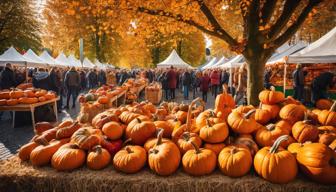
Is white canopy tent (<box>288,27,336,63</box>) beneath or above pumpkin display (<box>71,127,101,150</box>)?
above

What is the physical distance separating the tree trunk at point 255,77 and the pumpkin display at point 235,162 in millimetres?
3601

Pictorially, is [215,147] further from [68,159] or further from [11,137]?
[11,137]

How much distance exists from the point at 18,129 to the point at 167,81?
8.38 m

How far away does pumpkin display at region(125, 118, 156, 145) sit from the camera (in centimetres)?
340

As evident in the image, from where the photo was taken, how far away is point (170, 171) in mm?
2855

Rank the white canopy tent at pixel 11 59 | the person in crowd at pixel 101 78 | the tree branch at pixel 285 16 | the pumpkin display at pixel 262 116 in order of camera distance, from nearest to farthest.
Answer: the pumpkin display at pixel 262 116
the tree branch at pixel 285 16
the white canopy tent at pixel 11 59
the person in crowd at pixel 101 78

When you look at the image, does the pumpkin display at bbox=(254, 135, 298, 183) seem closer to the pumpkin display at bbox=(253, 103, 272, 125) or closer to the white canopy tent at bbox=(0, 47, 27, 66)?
the pumpkin display at bbox=(253, 103, 272, 125)

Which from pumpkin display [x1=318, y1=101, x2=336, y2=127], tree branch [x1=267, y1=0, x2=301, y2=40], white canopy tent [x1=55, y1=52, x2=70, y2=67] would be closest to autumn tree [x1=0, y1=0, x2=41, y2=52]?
white canopy tent [x1=55, y1=52, x2=70, y2=67]

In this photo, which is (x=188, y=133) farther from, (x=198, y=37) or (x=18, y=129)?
(x=198, y=37)

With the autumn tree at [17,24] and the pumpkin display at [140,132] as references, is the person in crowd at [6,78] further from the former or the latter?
the autumn tree at [17,24]

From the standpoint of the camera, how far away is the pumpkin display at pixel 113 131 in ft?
11.3

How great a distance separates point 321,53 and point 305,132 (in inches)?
297

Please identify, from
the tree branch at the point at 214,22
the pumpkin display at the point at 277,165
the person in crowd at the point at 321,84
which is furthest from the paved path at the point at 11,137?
the person in crowd at the point at 321,84

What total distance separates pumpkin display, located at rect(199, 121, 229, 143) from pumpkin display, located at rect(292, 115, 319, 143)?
87 centimetres
